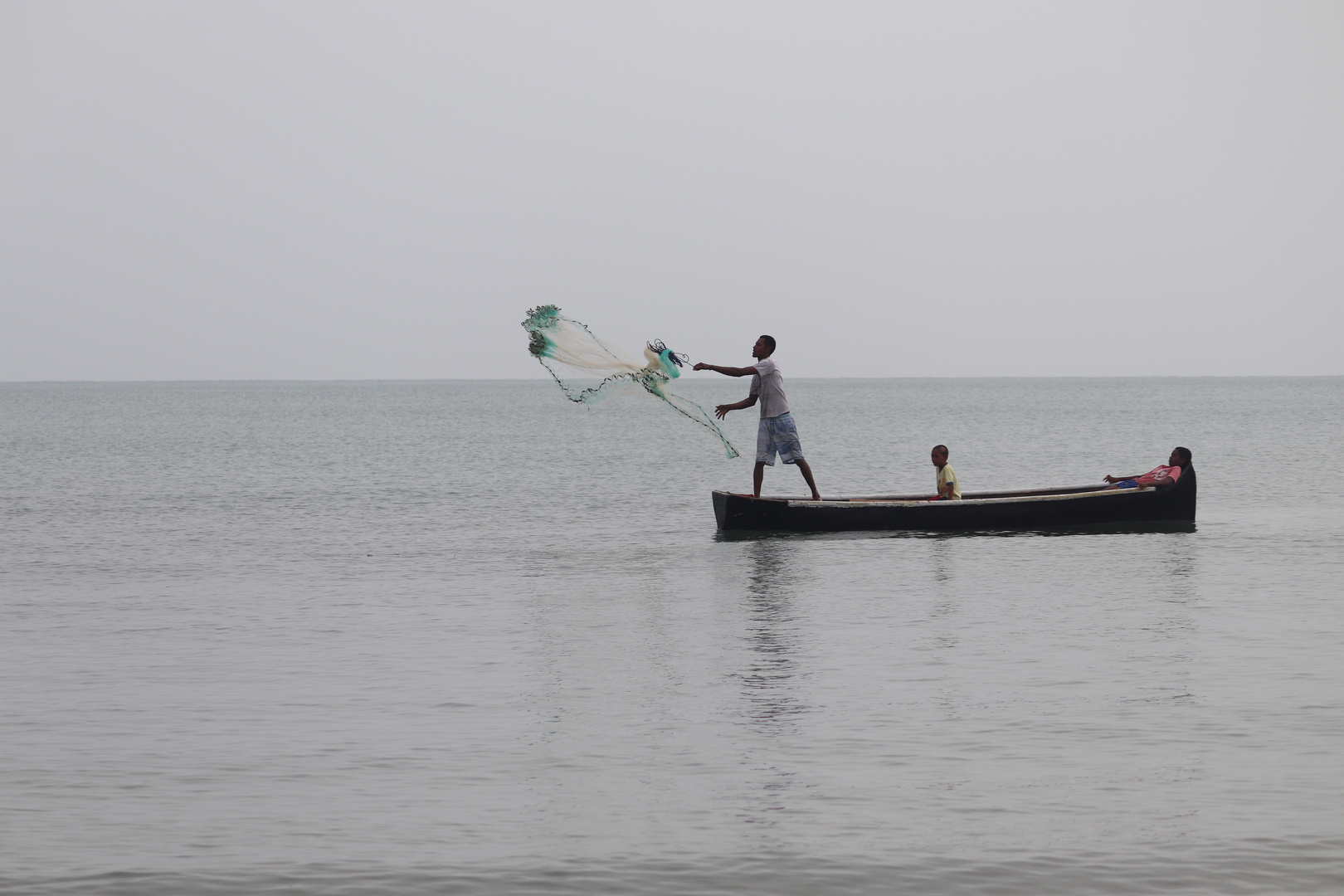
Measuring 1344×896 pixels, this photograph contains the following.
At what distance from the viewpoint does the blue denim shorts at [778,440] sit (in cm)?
1917

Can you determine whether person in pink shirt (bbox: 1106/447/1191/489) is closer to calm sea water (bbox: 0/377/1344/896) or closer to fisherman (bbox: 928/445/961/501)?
calm sea water (bbox: 0/377/1344/896)

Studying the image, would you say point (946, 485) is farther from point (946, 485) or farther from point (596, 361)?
point (596, 361)

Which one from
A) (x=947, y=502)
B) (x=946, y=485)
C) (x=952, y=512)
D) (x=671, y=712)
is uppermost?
(x=946, y=485)

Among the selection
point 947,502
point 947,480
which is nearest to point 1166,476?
point 947,480

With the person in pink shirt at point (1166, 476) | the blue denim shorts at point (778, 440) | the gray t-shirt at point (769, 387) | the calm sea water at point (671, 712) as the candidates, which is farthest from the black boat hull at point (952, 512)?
the gray t-shirt at point (769, 387)

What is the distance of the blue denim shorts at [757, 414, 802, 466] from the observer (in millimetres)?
19172

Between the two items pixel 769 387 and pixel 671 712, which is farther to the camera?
pixel 769 387

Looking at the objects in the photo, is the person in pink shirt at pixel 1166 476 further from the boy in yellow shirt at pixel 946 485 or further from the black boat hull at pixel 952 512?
the boy in yellow shirt at pixel 946 485

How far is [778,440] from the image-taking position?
63.2ft

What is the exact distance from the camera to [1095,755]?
8250mm

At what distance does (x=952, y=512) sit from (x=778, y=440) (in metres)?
2.48

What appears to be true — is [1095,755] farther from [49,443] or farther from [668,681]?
[49,443]

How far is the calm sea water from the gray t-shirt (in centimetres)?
182

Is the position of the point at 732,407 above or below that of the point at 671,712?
above
